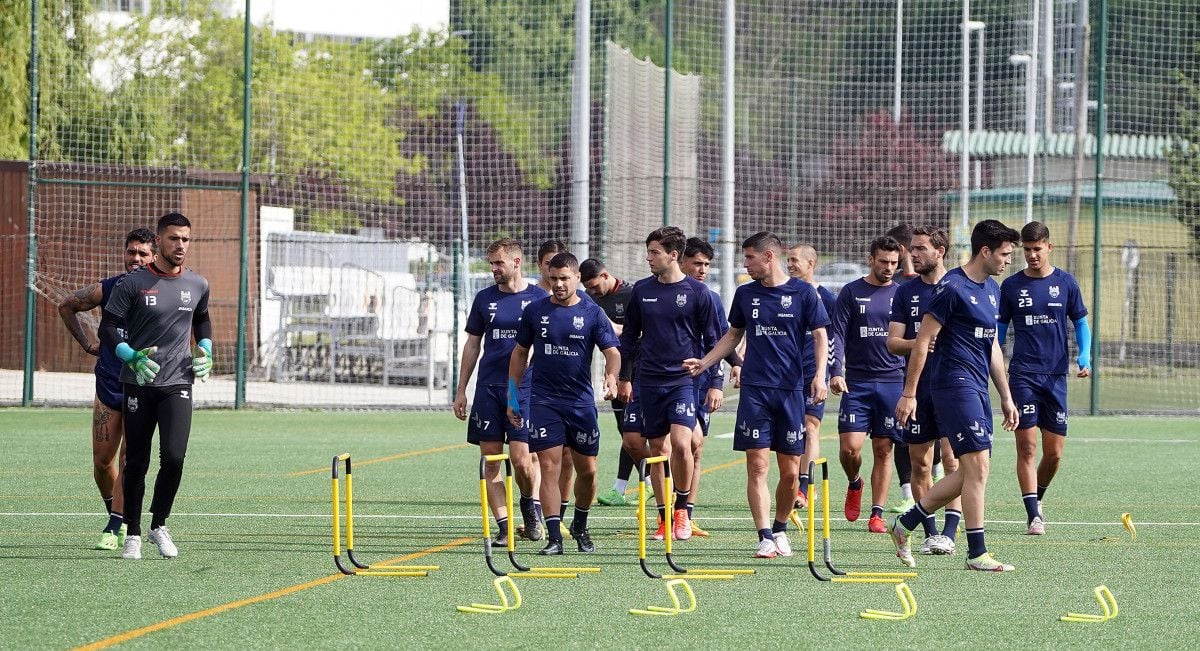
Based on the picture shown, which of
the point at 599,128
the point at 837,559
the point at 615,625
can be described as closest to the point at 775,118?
the point at 599,128

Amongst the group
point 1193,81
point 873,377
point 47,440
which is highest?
point 1193,81

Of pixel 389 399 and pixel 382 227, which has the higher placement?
pixel 382 227

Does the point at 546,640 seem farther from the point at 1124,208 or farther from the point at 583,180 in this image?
the point at 1124,208

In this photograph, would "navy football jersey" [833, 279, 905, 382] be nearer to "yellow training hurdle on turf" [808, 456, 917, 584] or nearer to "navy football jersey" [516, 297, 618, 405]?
"navy football jersey" [516, 297, 618, 405]

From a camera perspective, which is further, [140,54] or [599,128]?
[140,54]

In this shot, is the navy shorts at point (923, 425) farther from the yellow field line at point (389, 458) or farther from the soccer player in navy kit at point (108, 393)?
the yellow field line at point (389, 458)

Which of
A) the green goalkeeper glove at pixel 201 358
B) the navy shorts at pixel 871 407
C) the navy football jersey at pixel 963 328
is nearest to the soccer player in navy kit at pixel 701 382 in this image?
the navy shorts at pixel 871 407

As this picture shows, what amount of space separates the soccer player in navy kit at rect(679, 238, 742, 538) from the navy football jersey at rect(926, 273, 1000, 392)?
170cm

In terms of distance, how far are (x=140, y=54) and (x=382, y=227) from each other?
582cm

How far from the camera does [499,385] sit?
34.4 ft

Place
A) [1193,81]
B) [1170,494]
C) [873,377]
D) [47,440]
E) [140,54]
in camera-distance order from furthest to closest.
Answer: [140,54] < [1193,81] < [47,440] < [1170,494] < [873,377]

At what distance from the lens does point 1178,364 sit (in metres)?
26.9

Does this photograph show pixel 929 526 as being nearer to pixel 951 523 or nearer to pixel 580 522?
pixel 951 523

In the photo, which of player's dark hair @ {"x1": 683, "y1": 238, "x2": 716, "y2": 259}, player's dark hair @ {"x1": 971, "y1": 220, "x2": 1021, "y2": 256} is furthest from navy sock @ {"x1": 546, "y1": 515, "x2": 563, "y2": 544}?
player's dark hair @ {"x1": 971, "y1": 220, "x2": 1021, "y2": 256}
